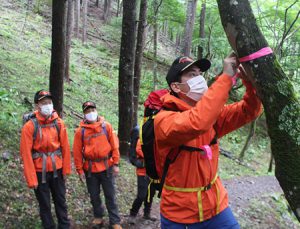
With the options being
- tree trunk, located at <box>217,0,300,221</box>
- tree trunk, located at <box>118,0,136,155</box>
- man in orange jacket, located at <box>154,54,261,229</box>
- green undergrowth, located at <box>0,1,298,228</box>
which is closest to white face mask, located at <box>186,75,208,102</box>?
man in orange jacket, located at <box>154,54,261,229</box>

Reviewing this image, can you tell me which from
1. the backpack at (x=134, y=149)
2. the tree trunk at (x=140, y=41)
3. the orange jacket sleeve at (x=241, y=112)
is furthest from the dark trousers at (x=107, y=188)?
the tree trunk at (x=140, y=41)

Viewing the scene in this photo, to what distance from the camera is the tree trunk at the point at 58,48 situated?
784 cm

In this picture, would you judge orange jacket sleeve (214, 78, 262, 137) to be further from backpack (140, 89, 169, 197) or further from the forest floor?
the forest floor

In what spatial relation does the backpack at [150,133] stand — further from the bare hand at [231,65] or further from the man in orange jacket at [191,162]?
the bare hand at [231,65]

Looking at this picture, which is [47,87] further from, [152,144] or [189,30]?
[152,144]

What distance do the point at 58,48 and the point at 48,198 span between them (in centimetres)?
362

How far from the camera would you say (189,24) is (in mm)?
21000

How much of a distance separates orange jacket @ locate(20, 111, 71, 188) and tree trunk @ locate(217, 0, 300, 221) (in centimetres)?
386

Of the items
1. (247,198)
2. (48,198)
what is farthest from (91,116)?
(247,198)

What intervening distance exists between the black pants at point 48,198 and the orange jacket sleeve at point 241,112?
3.46 m

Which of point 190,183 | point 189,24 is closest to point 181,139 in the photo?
point 190,183

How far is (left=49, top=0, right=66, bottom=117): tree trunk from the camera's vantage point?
309 inches

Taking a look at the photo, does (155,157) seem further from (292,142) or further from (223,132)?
(292,142)

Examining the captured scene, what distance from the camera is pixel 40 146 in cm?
576
